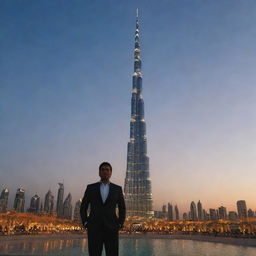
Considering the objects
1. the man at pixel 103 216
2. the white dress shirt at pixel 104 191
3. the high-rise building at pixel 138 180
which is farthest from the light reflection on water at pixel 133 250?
the high-rise building at pixel 138 180

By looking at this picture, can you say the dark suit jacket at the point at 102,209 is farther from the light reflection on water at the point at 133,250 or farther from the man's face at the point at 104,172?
the light reflection on water at the point at 133,250

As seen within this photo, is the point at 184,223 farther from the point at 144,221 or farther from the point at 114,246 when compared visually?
the point at 114,246

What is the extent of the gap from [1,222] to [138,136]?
411 ft

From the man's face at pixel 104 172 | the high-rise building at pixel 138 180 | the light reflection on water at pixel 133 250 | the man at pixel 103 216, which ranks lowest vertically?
the light reflection on water at pixel 133 250

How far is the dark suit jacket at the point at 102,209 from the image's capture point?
4172 mm

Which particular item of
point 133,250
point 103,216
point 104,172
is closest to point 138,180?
point 133,250

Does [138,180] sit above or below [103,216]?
above

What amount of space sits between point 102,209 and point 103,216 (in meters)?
0.12

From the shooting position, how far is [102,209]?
4238 millimetres

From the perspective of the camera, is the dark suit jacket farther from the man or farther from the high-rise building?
the high-rise building

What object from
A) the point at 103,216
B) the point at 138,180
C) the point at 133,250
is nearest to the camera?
the point at 103,216

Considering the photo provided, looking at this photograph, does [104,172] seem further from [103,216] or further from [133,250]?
[133,250]

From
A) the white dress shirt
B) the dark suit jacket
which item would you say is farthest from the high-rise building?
the white dress shirt

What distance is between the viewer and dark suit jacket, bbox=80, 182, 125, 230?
13.7 ft
